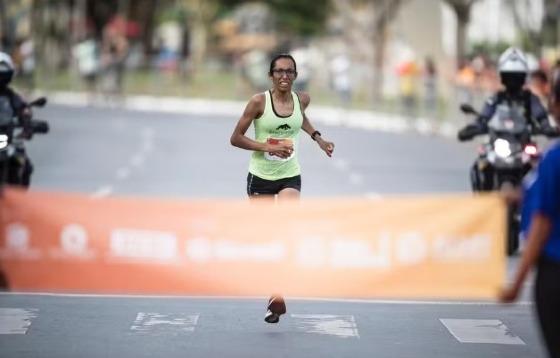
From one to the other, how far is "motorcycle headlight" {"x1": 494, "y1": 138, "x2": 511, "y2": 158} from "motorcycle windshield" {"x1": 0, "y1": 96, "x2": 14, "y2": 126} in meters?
4.73

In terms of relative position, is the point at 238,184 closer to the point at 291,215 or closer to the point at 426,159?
the point at 426,159

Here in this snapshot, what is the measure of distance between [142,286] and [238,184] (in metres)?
19.7

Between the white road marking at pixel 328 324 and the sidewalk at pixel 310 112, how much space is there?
3283 centimetres

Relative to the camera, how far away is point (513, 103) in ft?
62.7

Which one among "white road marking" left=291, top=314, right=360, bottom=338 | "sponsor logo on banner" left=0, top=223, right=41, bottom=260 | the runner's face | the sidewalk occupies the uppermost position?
the runner's face

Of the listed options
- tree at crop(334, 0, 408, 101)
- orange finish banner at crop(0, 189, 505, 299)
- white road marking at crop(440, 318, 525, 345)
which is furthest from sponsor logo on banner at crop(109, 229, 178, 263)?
tree at crop(334, 0, 408, 101)

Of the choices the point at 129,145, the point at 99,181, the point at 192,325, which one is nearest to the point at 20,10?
the point at 129,145

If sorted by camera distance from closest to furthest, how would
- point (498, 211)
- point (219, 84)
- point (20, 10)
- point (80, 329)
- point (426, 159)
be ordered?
point (498, 211)
point (80, 329)
point (426, 159)
point (219, 84)
point (20, 10)

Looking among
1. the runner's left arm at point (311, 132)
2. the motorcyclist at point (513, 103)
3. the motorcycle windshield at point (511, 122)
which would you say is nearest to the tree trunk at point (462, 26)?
the motorcyclist at point (513, 103)

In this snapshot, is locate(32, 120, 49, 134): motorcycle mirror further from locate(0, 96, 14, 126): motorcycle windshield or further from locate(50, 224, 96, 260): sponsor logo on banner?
locate(50, 224, 96, 260): sponsor logo on banner

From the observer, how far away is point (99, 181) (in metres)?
30.0

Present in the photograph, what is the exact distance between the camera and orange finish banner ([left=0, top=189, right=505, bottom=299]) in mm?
9750

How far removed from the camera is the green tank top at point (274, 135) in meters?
13.2

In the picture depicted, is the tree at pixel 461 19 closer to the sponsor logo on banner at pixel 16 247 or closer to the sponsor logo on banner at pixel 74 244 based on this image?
the sponsor logo on banner at pixel 74 244
